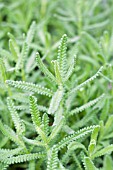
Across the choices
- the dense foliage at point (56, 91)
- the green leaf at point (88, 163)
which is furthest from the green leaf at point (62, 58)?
the green leaf at point (88, 163)

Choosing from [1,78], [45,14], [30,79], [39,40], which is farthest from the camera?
[45,14]

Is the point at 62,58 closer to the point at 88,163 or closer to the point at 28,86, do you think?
the point at 28,86

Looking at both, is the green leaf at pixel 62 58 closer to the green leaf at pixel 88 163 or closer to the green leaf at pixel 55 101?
the green leaf at pixel 55 101

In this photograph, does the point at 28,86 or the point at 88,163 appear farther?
the point at 28,86

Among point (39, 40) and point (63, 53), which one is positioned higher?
point (39, 40)

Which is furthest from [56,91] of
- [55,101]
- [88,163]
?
[88,163]

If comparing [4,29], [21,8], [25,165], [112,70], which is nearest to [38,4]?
[21,8]

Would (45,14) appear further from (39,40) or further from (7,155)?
(7,155)

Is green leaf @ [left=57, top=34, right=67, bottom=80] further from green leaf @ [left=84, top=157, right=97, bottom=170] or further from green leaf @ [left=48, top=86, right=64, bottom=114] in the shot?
green leaf @ [left=84, top=157, right=97, bottom=170]
